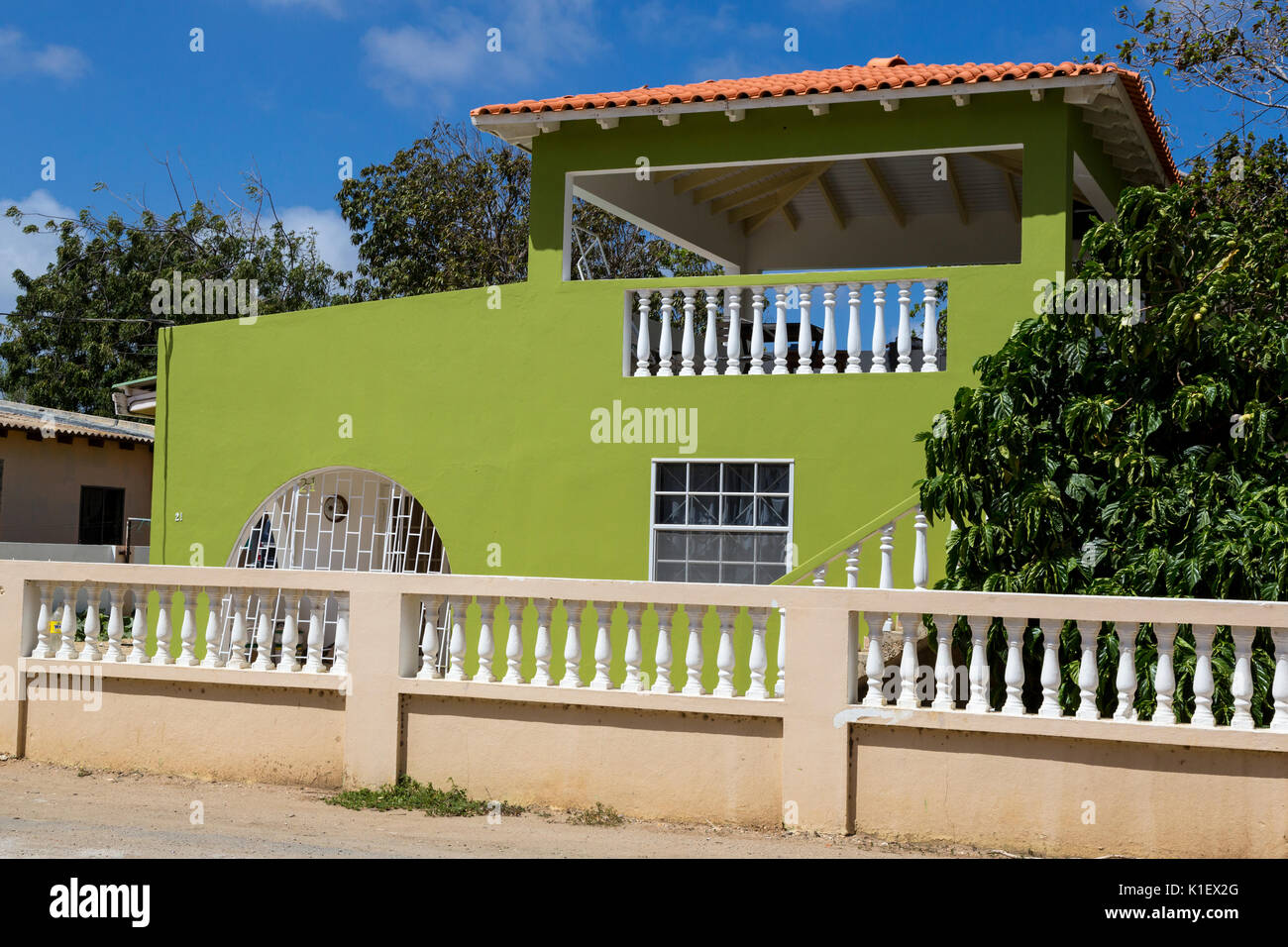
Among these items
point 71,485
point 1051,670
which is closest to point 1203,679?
point 1051,670

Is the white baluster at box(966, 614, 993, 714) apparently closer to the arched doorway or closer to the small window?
the arched doorway

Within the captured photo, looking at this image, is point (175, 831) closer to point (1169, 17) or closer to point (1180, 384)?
point (1180, 384)

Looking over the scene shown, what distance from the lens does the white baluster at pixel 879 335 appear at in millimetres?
10602

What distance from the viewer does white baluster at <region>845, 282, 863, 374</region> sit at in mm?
10680

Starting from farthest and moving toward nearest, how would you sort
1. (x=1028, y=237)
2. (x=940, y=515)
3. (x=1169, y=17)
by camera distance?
1. (x=1169, y=17)
2. (x=1028, y=237)
3. (x=940, y=515)

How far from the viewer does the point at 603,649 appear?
790 centimetres

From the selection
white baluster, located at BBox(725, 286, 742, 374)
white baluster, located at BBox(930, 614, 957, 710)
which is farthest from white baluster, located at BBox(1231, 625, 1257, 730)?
white baluster, located at BBox(725, 286, 742, 374)

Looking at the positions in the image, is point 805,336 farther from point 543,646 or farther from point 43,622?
point 43,622

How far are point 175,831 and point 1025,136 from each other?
8040 millimetres

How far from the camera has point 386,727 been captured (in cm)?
826

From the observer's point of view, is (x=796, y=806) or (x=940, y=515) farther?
(x=940, y=515)

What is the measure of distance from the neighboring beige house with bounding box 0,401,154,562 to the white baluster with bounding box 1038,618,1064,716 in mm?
19911

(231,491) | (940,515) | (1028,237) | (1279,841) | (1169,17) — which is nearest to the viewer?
(1279,841)

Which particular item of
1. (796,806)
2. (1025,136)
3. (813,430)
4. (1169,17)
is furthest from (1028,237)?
(1169,17)
